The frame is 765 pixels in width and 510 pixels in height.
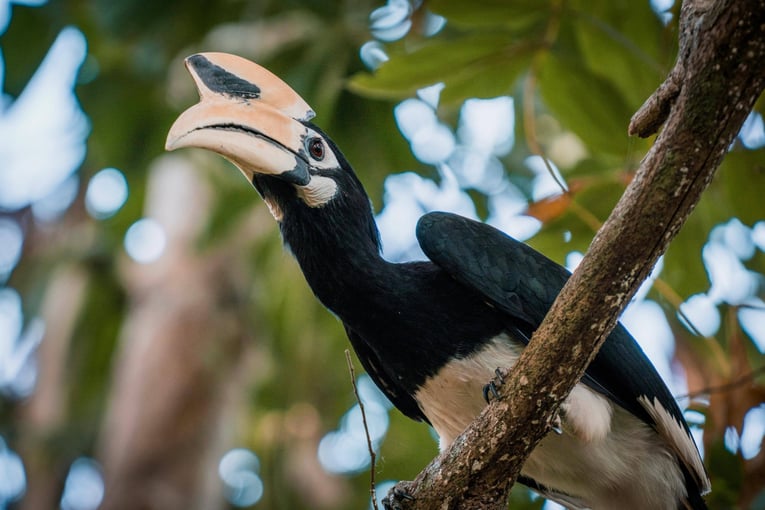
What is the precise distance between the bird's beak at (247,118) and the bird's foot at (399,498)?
948 millimetres

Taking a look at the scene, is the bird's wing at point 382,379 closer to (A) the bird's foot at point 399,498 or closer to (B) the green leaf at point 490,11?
Answer: (A) the bird's foot at point 399,498

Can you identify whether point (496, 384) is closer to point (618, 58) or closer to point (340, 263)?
point (340, 263)

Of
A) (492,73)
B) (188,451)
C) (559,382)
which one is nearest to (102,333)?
(188,451)

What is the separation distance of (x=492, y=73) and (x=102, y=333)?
19.4ft

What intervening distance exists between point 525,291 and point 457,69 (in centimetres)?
87

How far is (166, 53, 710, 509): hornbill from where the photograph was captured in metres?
2.87

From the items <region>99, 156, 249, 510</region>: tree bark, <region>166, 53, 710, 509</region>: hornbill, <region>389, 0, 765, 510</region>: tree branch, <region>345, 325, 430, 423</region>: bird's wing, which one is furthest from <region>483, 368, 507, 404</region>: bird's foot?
<region>99, 156, 249, 510</region>: tree bark

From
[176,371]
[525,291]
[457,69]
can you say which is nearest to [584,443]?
[525,291]

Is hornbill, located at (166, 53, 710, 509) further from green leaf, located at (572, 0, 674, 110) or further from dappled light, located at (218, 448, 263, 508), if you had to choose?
dappled light, located at (218, 448, 263, 508)

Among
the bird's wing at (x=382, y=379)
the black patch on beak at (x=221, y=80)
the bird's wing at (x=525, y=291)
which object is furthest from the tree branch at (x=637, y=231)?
the black patch on beak at (x=221, y=80)

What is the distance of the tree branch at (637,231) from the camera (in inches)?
78.2

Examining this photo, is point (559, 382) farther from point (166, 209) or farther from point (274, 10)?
point (166, 209)

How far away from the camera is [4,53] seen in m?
4.53

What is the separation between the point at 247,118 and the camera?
2875mm
